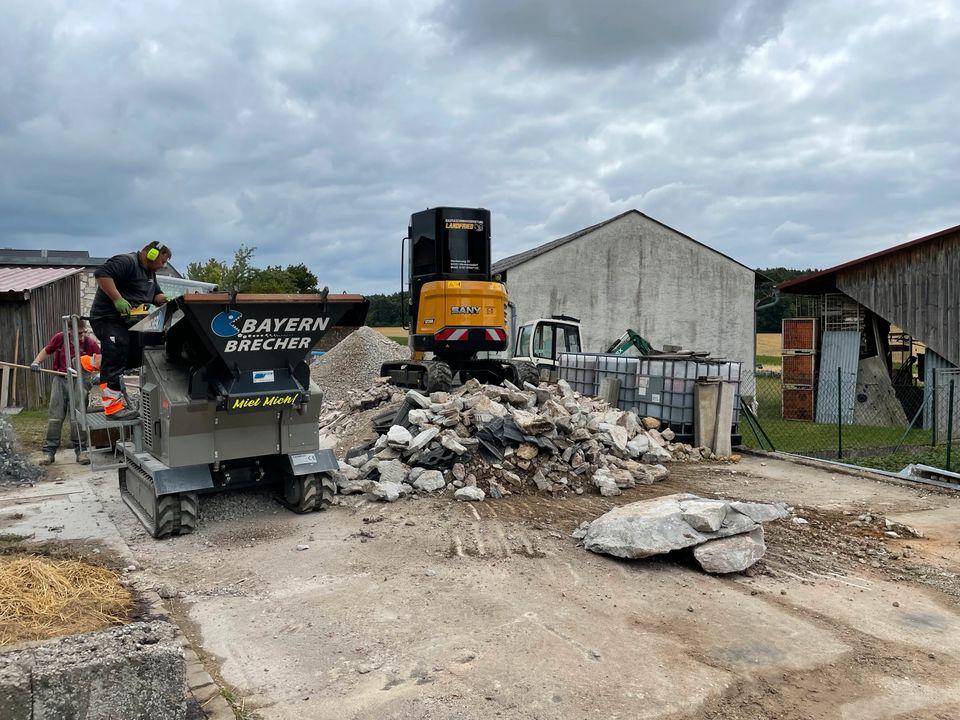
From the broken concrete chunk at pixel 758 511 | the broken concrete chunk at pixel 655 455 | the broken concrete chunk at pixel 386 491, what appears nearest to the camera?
the broken concrete chunk at pixel 758 511

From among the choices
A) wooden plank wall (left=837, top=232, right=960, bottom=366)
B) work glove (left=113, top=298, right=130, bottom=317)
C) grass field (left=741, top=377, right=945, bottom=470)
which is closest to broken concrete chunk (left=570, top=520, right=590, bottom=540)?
work glove (left=113, top=298, right=130, bottom=317)

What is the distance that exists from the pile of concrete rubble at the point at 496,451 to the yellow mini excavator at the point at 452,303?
5.69ft

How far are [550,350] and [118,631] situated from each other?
13.0m

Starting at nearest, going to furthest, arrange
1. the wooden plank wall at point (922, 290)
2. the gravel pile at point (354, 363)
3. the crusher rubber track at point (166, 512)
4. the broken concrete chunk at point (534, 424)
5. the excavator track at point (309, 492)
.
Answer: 1. the crusher rubber track at point (166, 512)
2. the excavator track at point (309, 492)
3. the broken concrete chunk at point (534, 424)
4. the gravel pile at point (354, 363)
5. the wooden plank wall at point (922, 290)

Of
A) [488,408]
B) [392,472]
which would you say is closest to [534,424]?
[488,408]

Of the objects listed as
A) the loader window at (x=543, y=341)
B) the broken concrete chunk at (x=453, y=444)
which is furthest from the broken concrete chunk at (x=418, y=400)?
the loader window at (x=543, y=341)

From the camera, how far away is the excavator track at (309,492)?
7492mm

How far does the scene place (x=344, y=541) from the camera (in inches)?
266

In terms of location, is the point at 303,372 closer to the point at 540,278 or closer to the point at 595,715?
the point at 595,715

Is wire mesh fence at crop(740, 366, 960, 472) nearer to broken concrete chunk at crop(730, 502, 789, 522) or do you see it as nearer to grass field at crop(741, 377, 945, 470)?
grass field at crop(741, 377, 945, 470)

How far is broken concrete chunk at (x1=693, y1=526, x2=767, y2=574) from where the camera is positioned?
597 cm

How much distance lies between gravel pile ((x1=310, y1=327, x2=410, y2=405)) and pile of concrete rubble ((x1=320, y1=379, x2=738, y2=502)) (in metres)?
5.67

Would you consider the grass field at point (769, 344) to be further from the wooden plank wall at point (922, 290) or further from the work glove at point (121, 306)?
the work glove at point (121, 306)

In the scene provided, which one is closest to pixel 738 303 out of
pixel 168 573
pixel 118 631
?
pixel 168 573
